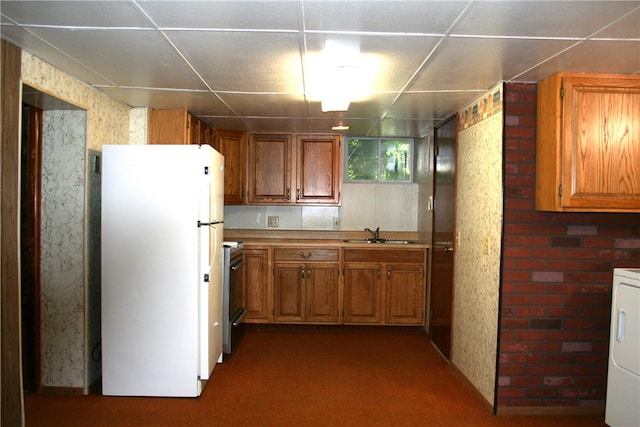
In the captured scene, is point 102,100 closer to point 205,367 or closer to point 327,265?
point 205,367

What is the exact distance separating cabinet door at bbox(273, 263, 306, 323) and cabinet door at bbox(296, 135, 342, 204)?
739 millimetres

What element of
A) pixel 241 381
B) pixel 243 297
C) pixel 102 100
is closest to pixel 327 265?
pixel 243 297

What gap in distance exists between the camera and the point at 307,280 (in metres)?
4.49

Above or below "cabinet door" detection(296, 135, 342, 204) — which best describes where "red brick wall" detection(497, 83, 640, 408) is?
below

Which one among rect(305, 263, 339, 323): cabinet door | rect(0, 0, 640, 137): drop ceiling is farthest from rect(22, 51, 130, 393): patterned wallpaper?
rect(305, 263, 339, 323): cabinet door

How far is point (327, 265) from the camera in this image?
14.7 feet

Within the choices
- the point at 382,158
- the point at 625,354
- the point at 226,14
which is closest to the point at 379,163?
the point at 382,158

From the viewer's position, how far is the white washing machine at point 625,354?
2.18 m

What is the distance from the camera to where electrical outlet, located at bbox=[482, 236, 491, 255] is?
2.87 metres

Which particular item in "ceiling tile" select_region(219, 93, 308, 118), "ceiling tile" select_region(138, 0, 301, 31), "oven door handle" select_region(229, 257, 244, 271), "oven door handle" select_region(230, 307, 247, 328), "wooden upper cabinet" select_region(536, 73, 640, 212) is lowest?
"oven door handle" select_region(230, 307, 247, 328)

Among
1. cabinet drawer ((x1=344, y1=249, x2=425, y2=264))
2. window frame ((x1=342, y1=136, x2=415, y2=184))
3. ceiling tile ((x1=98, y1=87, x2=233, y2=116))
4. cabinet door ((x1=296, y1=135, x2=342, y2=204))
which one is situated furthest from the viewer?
window frame ((x1=342, y1=136, x2=415, y2=184))

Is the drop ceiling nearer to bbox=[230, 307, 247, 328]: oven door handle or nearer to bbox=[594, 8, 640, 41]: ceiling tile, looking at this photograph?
bbox=[594, 8, 640, 41]: ceiling tile

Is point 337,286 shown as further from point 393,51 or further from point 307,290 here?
point 393,51

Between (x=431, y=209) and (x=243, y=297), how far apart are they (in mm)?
2055
